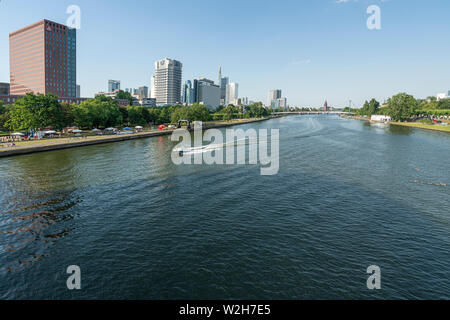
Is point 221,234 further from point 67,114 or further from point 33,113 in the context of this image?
point 67,114

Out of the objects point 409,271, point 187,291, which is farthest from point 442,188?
point 187,291

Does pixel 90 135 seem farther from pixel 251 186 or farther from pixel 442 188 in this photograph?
pixel 442 188

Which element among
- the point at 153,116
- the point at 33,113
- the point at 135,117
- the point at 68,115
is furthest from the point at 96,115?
the point at 153,116

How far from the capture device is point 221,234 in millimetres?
25172

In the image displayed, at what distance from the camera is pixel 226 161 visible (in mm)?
60094

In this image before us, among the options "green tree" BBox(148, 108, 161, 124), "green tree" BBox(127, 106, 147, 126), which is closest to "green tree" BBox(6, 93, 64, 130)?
"green tree" BBox(127, 106, 147, 126)

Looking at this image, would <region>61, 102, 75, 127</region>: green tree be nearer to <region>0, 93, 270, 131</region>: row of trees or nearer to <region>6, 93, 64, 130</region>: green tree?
<region>0, 93, 270, 131</region>: row of trees

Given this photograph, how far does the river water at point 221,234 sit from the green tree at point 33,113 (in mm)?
36308

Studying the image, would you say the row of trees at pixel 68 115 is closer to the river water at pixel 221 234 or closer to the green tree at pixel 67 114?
the green tree at pixel 67 114

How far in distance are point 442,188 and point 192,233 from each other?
127 ft

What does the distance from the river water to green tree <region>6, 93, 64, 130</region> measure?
36.3 m

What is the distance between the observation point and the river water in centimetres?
1816

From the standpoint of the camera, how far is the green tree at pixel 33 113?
76.9m

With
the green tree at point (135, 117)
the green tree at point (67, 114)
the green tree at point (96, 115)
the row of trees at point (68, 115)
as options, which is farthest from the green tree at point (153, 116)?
the green tree at point (67, 114)
